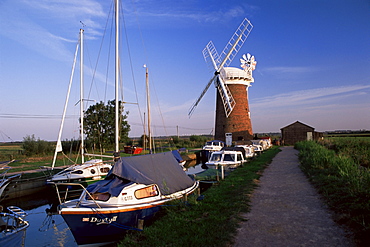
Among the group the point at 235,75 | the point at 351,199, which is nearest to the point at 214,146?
the point at 235,75

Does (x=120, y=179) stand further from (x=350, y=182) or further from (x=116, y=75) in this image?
(x=350, y=182)

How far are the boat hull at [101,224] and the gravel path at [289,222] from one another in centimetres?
371

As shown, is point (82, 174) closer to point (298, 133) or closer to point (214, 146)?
point (214, 146)

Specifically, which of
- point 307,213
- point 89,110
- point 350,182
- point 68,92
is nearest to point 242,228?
point 307,213

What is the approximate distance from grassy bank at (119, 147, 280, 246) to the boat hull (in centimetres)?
46

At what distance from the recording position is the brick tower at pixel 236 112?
42.1m

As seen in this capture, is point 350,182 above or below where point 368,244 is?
above

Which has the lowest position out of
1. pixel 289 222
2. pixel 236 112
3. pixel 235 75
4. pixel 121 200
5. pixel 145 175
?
pixel 289 222

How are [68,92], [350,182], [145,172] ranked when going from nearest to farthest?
1. [350,182]
2. [145,172]
3. [68,92]

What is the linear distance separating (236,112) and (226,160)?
72.2 ft

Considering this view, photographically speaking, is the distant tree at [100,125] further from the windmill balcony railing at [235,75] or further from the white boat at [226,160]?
the white boat at [226,160]

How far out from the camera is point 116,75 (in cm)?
1352

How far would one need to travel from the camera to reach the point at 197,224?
289 inches

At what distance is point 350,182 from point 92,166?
15488mm
